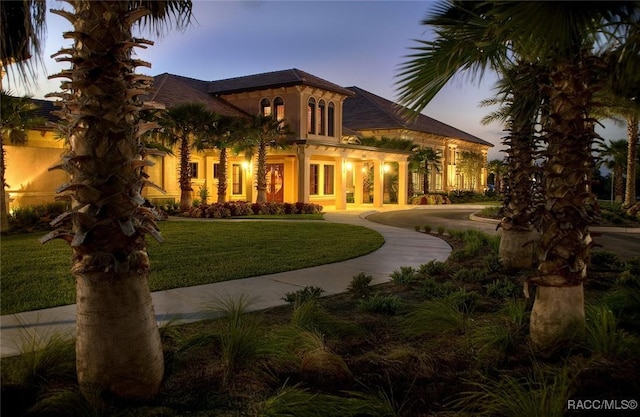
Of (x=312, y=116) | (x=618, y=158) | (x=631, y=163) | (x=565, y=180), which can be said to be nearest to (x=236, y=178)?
(x=312, y=116)

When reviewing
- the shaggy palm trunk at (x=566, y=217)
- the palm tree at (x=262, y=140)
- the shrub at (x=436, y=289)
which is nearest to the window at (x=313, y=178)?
the palm tree at (x=262, y=140)

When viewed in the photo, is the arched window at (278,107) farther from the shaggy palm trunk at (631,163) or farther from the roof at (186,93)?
the shaggy palm trunk at (631,163)

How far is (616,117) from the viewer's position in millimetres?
24047

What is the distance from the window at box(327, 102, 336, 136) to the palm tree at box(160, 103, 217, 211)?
320 inches

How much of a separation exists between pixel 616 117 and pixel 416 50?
24640mm

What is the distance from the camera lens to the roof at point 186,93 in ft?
78.4

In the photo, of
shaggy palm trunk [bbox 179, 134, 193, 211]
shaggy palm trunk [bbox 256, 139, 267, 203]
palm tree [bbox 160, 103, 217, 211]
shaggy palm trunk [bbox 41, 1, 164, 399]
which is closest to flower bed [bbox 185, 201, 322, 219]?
shaggy palm trunk [bbox 179, 134, 193, 211]

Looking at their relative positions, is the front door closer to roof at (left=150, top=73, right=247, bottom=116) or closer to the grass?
roof at (left=150, top=73, right=247, bottom=116)

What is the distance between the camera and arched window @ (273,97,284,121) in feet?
82.6

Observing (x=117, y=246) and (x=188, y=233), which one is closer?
(x=117, y=246)

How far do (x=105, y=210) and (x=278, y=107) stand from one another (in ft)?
76.0

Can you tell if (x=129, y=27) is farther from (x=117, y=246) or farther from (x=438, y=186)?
(x=438, y=186)

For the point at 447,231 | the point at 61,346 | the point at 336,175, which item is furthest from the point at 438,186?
the point at 61,346

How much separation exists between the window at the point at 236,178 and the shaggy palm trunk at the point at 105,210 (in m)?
24.0
